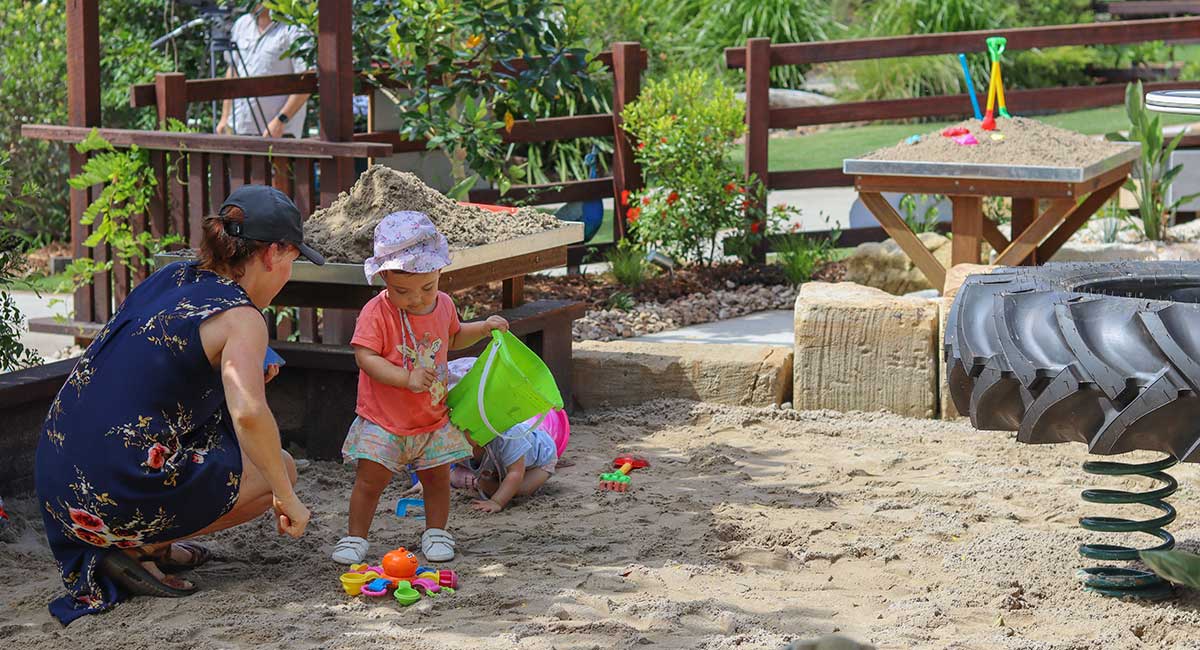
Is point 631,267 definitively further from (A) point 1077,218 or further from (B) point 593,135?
(A) point 1077,218

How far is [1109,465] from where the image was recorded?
3.79 m

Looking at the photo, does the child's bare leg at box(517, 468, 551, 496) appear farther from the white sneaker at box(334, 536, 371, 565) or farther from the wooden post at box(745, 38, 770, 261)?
the wooden post at box(745, 38, 770, 261)

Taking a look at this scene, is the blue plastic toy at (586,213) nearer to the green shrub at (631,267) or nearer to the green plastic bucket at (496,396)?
the green shrub at (631,267)

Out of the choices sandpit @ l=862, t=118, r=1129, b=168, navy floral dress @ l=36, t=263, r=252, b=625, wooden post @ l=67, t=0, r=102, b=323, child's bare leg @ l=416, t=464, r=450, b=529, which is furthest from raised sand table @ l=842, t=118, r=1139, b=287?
navy floral dress @ l=36, t=263, r=252, b=625

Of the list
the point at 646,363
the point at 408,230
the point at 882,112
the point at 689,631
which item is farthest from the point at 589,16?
the point at 689,631

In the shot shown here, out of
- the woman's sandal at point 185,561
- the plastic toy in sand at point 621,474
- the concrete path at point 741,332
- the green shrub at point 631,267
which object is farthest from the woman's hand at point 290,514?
the green shrub at point 631,267

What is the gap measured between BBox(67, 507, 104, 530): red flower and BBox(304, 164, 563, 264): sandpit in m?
1.62

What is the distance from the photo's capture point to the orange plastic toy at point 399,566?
153 inches

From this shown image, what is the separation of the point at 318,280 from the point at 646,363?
1600 mm

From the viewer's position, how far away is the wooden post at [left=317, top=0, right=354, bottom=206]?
5.78 m

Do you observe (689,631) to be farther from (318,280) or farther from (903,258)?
(903,258)

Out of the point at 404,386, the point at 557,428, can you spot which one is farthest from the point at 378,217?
the point at 404,386

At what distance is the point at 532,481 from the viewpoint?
488 centimetres

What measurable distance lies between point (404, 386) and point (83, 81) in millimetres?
3228
